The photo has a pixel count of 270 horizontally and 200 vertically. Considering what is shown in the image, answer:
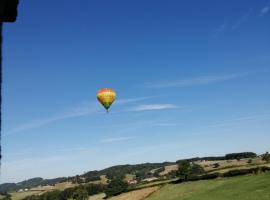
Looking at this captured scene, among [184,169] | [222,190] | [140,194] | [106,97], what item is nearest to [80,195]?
[184,169]

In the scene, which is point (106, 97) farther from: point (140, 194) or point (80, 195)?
point (80, 195)

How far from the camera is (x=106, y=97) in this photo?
2188 inches

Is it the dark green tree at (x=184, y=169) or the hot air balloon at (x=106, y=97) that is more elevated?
the hot air balloon at (x=106, y=97)

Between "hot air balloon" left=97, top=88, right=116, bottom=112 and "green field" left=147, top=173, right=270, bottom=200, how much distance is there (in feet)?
78.9

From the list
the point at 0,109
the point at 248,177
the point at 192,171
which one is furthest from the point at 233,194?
the point at 0,109

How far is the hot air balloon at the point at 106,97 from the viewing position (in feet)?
182

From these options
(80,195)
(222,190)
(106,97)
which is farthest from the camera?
(80,195)

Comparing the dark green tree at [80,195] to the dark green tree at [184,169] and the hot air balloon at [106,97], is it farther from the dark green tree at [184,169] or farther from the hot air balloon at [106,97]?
the hot air balloon at [106,97]

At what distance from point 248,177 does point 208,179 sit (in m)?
11.0

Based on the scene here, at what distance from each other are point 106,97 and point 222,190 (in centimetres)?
2864

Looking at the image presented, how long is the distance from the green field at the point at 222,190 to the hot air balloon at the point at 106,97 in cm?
2405

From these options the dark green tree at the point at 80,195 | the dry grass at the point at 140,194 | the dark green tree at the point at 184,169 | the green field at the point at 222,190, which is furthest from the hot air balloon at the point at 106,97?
the dark green tree at the point at 80,195

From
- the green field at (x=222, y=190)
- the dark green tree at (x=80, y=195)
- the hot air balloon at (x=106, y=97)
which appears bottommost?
the green field at (x=222, y=190)

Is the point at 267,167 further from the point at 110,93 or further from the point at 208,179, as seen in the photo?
the point at 110,93
